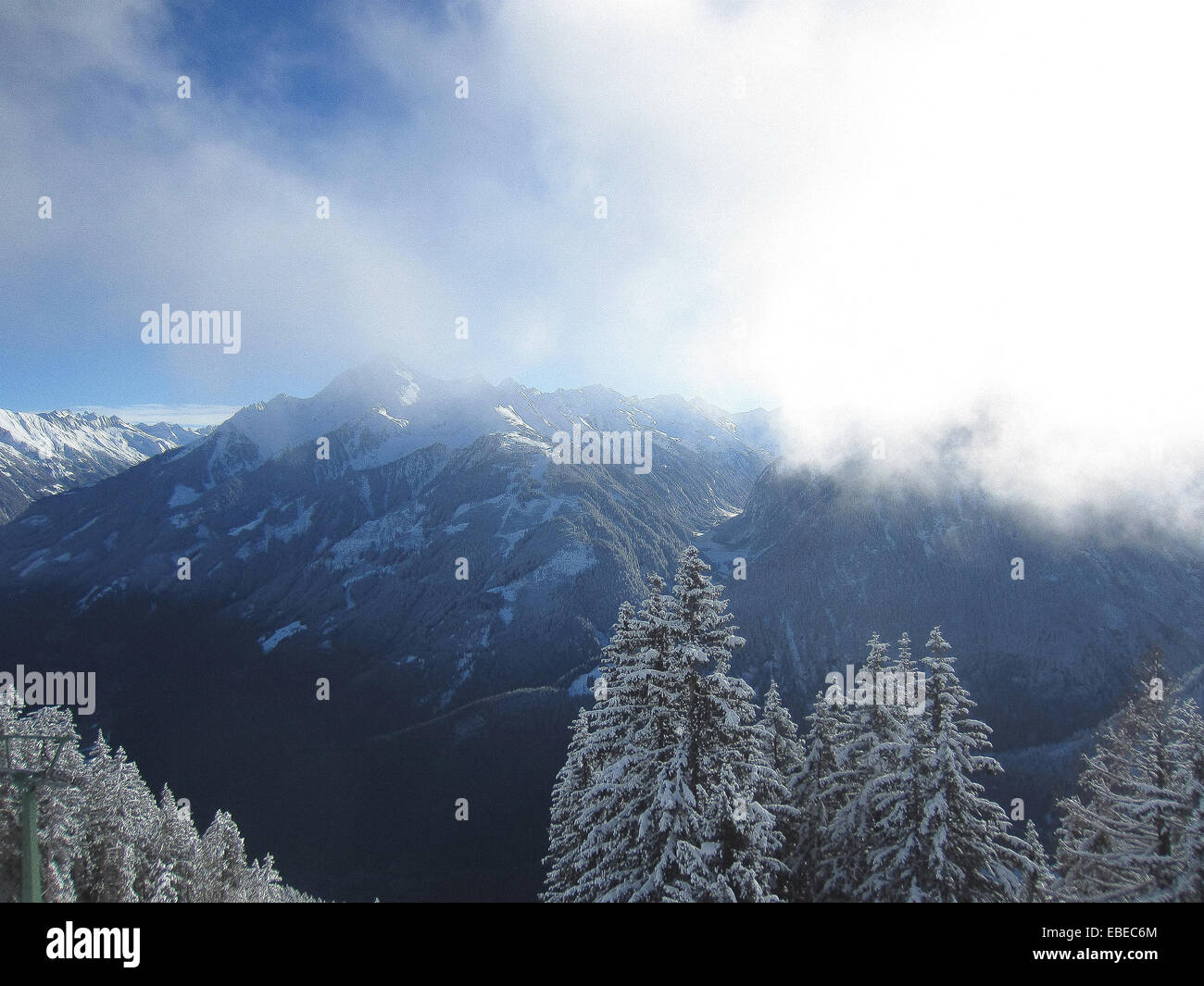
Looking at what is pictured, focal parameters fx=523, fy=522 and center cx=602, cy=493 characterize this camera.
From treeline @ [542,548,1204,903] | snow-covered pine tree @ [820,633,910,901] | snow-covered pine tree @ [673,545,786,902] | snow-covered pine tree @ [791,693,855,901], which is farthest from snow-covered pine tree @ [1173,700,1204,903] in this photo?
snow-covered pine tree @ [673,545,786,902]

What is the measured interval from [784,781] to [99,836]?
36.8 m

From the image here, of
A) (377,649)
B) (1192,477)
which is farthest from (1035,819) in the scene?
(377,649)

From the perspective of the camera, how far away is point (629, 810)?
1524cm

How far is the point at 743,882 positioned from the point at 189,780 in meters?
154

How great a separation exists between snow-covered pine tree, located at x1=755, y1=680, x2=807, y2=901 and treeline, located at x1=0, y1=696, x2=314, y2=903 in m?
27.7

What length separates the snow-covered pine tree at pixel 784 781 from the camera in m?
19.9

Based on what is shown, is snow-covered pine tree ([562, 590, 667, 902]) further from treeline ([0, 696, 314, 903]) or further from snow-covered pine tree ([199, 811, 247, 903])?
snow-covered pine tree ([199, 811, 247, 903])

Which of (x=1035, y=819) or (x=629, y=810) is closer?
(x=629, y=810)

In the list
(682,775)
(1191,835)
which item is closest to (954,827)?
(1191,835)

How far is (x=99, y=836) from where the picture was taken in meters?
28.7

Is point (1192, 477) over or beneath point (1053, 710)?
over
